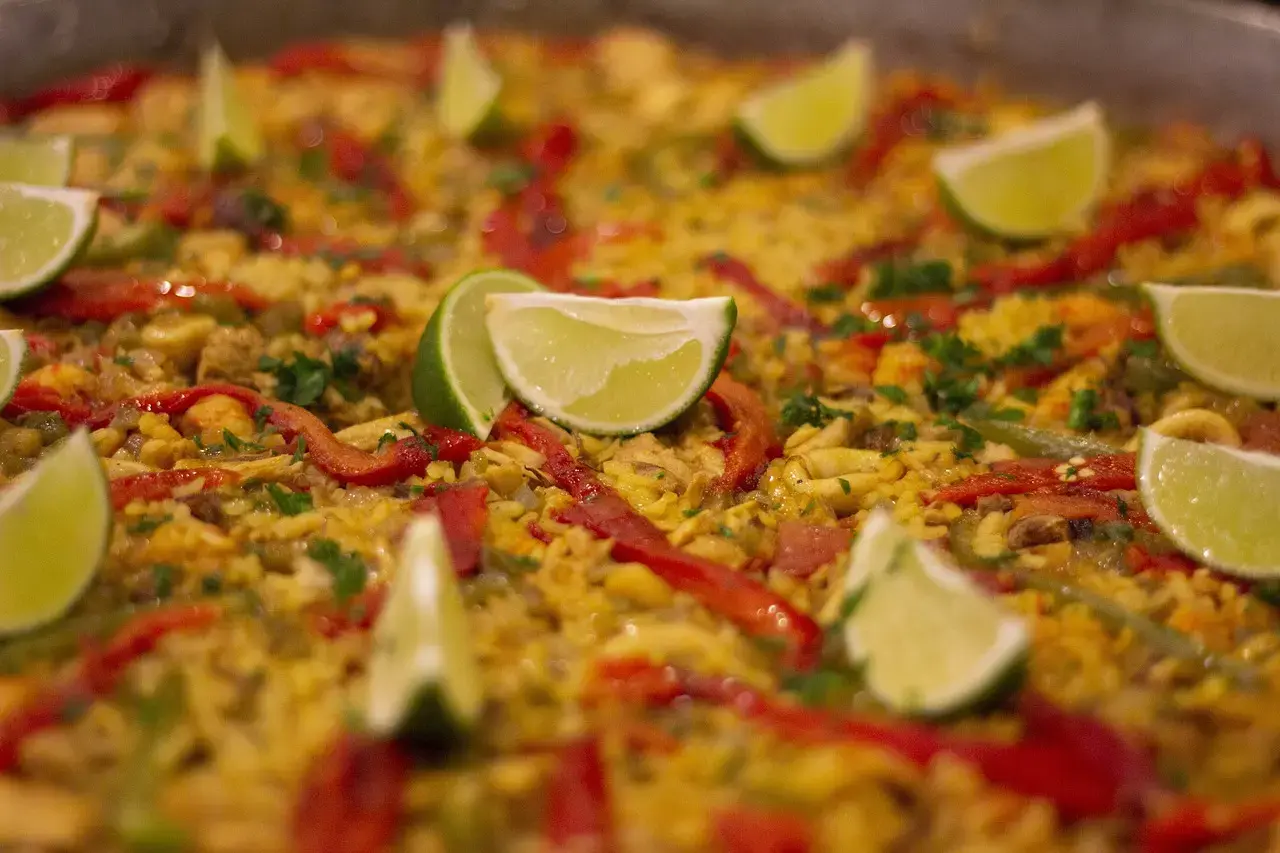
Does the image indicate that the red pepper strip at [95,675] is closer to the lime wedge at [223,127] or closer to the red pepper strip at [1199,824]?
the red pepper strip at [1199,824]

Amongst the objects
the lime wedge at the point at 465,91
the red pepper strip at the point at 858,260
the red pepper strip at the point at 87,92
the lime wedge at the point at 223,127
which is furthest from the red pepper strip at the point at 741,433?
the red pepper strip at the point at 87,92

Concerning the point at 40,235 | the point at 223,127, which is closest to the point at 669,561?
the point at 40,235

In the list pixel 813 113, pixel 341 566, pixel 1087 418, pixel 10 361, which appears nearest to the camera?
pixel 341 566

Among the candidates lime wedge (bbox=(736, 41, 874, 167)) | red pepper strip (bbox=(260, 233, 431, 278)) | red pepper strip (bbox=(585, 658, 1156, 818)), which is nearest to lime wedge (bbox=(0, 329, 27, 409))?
red pepper strip (bbox=(260, 233, 431, 278))

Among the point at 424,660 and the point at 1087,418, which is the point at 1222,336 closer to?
the point at 1087,418

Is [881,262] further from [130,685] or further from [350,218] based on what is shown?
[130,685]

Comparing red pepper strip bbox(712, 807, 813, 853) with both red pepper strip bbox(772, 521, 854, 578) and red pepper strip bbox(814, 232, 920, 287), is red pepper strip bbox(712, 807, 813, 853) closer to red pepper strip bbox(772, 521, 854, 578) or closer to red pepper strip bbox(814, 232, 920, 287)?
red pepper strip bbox(772, 521, 854, 578)

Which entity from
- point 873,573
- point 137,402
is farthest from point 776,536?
point 137,402
